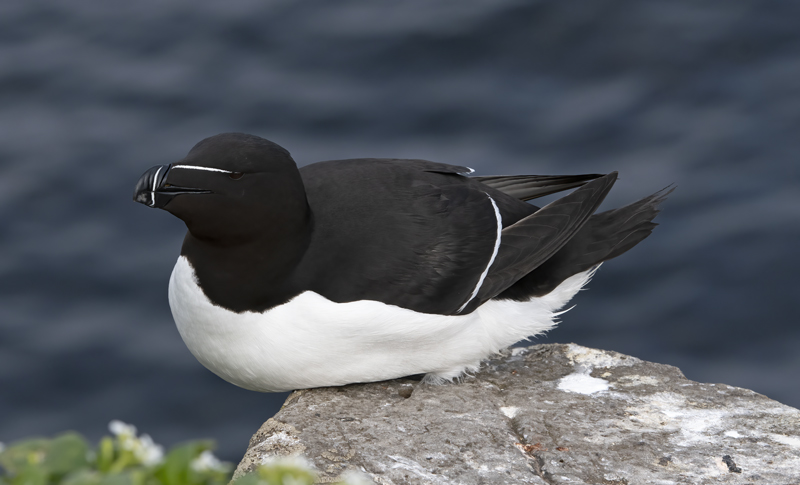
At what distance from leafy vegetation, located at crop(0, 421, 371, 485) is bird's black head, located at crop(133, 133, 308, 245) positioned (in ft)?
5.76

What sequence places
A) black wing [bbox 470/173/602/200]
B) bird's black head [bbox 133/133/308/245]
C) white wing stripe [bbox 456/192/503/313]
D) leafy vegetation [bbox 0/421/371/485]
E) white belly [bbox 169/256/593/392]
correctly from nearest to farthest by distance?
leafy vegetation [bbox 0/421/371/485], bird's black head [bbox 133/133/308/245], white belly [bbox 169/256/593/392], white wing stripe [bbox 456/192/503/313], black wing [bbox 470/173/602/200]

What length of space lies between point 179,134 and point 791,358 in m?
4.98

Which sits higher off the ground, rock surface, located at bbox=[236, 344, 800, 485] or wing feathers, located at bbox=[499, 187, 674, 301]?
wing feathers, located at bbox=[499, 187, 674, 301]

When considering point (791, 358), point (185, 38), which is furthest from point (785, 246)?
Result: point (185, 38)

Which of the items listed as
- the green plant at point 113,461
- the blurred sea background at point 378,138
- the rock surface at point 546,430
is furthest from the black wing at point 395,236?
the blurred sea background at point 378,138

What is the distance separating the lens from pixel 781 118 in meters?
7.66

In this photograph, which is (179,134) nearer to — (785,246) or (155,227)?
(155,227)

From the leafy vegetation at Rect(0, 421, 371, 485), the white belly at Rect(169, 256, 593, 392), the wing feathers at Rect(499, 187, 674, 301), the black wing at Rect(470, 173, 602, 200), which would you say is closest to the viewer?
the leafy vegetation at Rect(0, 421, 371, 485)

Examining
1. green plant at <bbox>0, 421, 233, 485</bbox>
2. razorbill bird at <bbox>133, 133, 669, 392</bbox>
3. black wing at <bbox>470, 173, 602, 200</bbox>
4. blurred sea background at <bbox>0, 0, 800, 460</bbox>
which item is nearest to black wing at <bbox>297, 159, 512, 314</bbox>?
razorbill bird at <bbox>133, 133, 669, 392</bbox>

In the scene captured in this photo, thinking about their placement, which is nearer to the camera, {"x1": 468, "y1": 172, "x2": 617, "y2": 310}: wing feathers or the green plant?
the green plant

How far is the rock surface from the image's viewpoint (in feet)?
10.3

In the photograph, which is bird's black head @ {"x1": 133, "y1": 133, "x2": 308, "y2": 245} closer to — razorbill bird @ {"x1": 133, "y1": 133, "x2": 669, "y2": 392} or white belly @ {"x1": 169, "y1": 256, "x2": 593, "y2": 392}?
razorbill bird @ {"x1": 133, "y1": 133, "x2": 669, "y2": 392}

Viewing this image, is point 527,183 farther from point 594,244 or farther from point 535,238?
point 535,238

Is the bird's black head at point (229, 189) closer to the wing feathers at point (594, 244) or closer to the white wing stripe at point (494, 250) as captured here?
the white wing stripe at point (494, 250)
